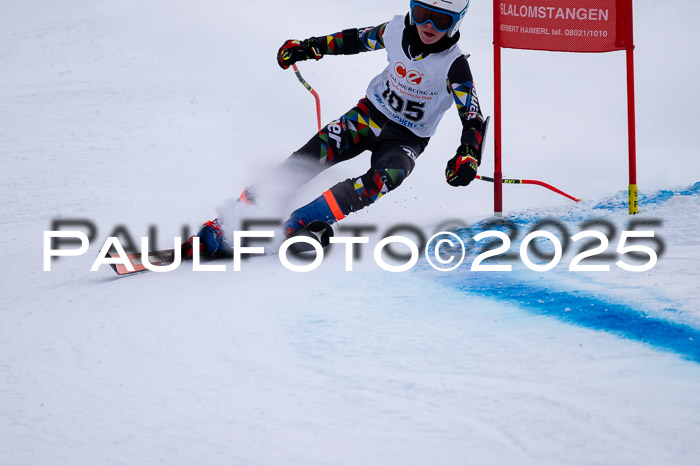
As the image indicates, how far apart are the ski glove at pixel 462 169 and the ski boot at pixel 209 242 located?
1.39m

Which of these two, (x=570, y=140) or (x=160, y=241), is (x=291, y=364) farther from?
(x=570, y=140)

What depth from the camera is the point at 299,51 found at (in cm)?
461

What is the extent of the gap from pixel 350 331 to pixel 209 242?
1.69 metres

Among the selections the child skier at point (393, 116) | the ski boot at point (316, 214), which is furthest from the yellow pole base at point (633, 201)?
the ski boot at point (316, 214)

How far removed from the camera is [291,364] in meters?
2.38

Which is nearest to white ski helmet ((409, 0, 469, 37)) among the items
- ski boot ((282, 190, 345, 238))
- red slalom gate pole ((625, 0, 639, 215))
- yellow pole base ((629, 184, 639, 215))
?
ski boot ((282, 190, 345, 238))

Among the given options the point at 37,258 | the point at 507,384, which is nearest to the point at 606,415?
the point at 507,384

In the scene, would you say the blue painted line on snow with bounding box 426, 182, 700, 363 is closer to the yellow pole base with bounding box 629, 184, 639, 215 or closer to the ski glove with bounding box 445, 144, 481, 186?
the ski glove with bounding box 445, 144, 481, 186

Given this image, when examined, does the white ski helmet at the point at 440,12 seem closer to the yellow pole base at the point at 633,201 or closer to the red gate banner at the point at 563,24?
the red gate banner at the point at 563,24

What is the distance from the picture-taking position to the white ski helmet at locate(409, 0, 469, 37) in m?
3.79

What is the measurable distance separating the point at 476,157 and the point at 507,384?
1.95m

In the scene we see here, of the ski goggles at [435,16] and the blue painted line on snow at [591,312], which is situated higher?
the ski goggles at [435,16]

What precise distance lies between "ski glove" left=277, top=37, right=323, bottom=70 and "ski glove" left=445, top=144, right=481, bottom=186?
4.41 feet

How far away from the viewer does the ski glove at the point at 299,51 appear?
15.0 feet
